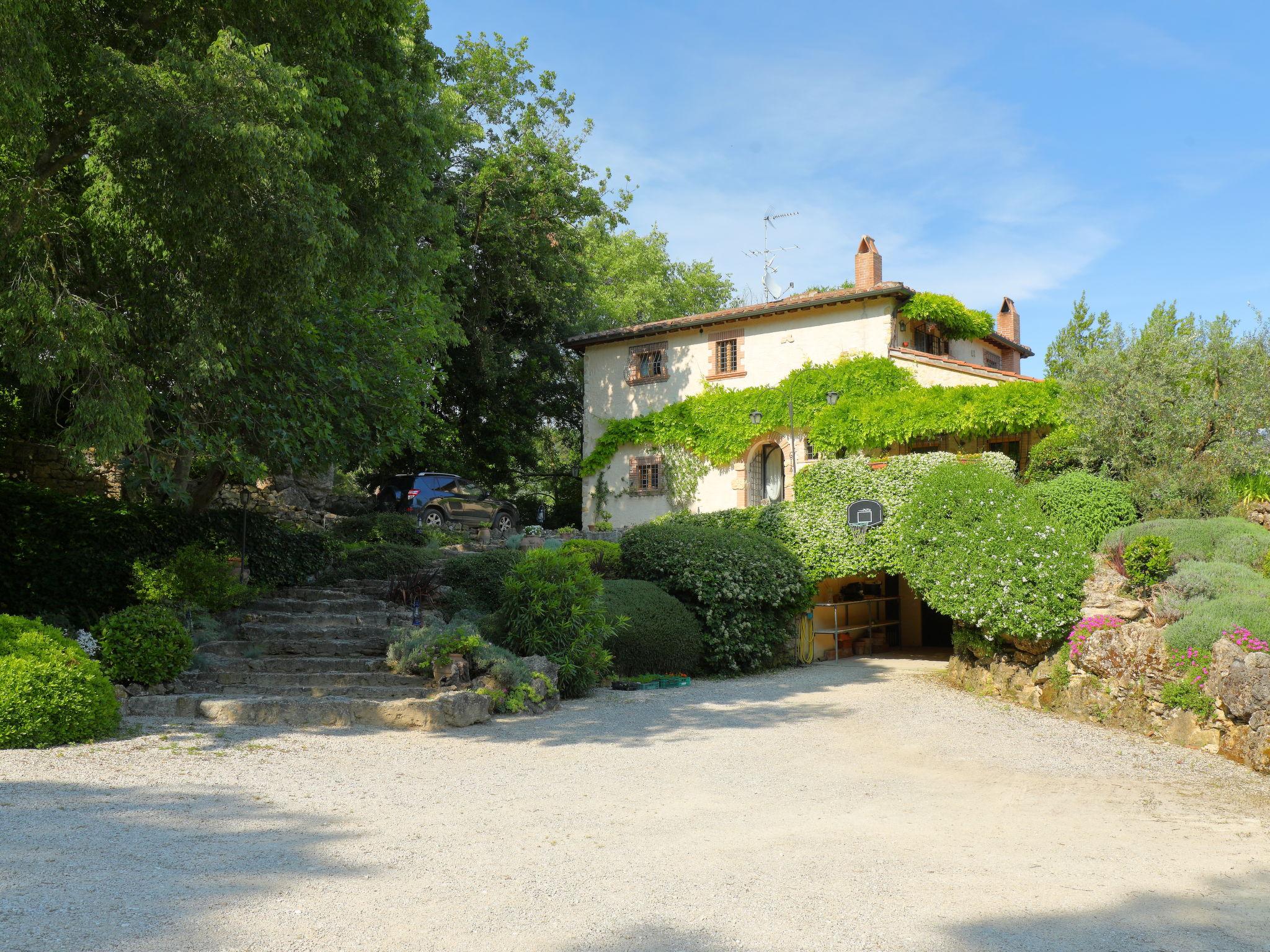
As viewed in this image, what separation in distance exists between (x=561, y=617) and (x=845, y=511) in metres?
6.59

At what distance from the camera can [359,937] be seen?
4.22 meters

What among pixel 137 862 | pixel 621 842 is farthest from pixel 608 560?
pixel 137 862

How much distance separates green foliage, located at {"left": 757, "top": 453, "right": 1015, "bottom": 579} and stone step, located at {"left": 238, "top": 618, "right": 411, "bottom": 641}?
7.66 m

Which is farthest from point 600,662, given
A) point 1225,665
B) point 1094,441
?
point 1094,441

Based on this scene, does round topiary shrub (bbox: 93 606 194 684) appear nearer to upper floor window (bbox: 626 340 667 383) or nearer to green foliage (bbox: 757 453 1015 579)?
green foliage (bbox: 757 453 1015 579)

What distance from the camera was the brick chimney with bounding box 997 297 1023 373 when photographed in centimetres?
3033

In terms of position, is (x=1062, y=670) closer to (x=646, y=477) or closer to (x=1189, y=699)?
(x=1189, y=699)

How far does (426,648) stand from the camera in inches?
430

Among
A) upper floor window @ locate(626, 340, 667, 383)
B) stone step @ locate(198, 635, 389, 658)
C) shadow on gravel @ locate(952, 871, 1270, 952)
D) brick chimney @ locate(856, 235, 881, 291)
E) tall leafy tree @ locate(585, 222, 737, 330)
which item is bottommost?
shadow on gravel @ locate(952, 871, 1270, 952)

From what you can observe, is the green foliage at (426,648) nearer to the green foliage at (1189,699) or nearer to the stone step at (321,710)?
the stone step at (321,710)

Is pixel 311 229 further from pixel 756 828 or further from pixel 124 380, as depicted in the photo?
pixel 756 828

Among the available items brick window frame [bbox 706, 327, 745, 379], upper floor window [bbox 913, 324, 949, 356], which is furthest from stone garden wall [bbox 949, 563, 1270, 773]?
brick window frame [bbox 706, 327, 745, 379]

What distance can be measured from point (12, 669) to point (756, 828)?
6297 mm

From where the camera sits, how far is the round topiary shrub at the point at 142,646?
32.0ft
